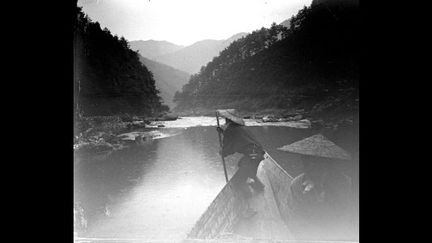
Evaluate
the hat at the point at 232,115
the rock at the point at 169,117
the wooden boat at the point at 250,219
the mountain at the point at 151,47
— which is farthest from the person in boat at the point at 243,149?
the mountain at the point at 151,47

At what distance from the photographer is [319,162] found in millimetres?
3744

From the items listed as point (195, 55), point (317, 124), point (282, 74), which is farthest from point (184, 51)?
point (317, 124)

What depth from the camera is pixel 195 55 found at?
5438mm

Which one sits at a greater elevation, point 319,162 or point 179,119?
point 179,119

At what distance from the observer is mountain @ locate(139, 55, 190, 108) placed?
5.91 metres

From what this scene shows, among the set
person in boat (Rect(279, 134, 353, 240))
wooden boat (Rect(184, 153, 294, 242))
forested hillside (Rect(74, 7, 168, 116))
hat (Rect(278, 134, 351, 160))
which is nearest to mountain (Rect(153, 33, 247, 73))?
forested hillside (Rect(74, 7, 168, 116))

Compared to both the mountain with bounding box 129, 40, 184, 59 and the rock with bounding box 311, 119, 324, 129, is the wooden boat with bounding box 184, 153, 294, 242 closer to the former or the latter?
the rock with bounding box 311, 119, 324, 129

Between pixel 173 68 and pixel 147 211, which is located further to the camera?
pixel 147 211

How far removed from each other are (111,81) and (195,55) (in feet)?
8.02
